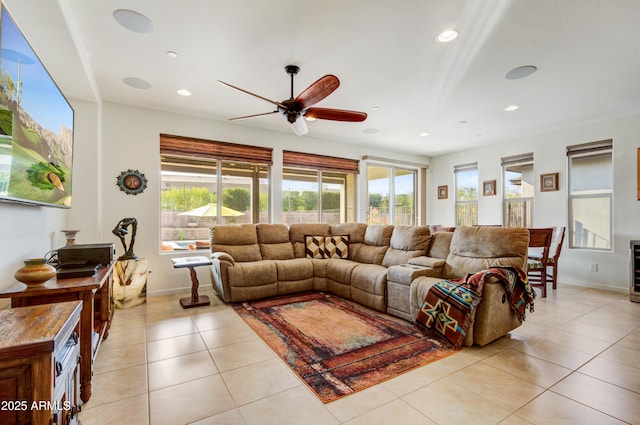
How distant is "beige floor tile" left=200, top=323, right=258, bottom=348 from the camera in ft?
8.70

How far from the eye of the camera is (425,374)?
214 centimetres

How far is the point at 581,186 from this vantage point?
5008mm

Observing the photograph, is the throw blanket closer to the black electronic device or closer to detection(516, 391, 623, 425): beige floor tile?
detection(516, 391, 623, 425): beige floor tile

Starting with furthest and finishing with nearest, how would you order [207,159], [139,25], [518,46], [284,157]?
[284,157]
[207,159]
[518,46]
[139,25]

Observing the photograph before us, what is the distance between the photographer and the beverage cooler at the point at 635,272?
3.93 meters

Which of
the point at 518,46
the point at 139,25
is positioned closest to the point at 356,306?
the point at 518,46

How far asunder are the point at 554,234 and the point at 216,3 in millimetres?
5579

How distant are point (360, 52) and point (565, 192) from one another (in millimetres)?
4490

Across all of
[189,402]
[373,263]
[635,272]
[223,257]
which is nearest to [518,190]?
[635,272]

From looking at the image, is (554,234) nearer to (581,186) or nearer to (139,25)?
(581,186)

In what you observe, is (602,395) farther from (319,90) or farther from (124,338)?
(124,338)

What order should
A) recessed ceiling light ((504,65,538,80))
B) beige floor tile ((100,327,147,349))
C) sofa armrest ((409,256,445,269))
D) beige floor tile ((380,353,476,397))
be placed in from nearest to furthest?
beige floor tile ((380,353,476,397)) < beige floor tile ((100,327,147,349)) < recessed ceiling light ((504,65,538,80)) < sofa armrest ((409,256,445,269))

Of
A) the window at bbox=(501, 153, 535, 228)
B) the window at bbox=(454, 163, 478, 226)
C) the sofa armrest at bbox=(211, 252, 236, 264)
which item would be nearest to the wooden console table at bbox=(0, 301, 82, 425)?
the sofa armrest at bbox=(211, 252, 236, 264)

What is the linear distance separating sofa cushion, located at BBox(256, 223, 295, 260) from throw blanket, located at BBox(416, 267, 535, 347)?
2.36 metres
